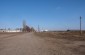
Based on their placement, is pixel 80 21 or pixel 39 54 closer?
pixel 39 54

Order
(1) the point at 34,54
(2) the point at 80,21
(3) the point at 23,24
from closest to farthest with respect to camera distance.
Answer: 1. (1) the point at 34,54
2. (2) the point at 80,21
3. (3) the point at 23,24

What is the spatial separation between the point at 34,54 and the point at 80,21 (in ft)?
169

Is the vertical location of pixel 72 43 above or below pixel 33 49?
below

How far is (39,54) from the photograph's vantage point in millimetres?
9883

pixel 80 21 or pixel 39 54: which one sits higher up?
Answer: pixel 80 21

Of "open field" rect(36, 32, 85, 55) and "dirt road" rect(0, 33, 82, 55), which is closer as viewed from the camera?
"dirt road" rect(0, 33, 82, 55)

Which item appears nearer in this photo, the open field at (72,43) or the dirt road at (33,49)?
the dirt road at (33,49)

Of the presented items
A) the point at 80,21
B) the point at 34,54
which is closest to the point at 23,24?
the point at 80,21

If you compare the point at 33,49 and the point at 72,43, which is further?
the point at 72,43

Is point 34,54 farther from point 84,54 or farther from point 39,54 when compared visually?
point 84,54

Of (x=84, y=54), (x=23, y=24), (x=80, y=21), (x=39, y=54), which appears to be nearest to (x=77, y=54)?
(x=84, y=54)

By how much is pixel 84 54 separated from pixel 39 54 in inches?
120

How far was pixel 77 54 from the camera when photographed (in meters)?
10.1

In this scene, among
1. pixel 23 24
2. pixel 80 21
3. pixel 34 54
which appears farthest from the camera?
pixel 23 24
